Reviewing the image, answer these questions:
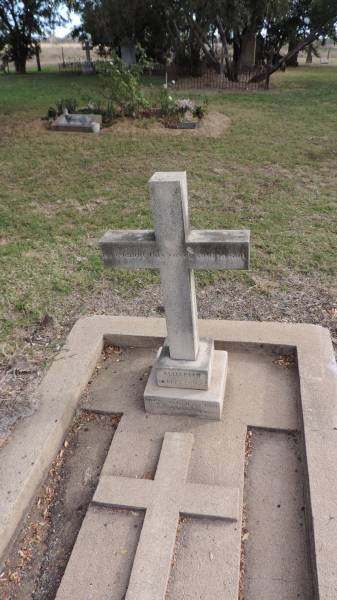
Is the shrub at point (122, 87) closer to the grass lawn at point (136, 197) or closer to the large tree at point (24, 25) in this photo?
the grass lawn at point (136, 197)

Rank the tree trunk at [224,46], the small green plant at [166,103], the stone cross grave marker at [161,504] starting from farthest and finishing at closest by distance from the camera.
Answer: the tree trunk at [224,46]
the small green plant at [166,103]
the stone cross grave marker at [161,504]

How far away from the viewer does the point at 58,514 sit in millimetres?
2744

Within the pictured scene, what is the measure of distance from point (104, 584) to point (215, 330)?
2.14 m

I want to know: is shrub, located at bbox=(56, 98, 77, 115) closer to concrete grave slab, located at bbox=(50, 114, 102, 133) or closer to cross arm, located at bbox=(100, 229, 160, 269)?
concrete grave slab, located at bbox=(50, 114, 102, 133)

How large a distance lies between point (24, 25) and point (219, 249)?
3415 centimetres

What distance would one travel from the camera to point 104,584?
2.35m

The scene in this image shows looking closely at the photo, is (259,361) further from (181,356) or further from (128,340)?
(128,340)

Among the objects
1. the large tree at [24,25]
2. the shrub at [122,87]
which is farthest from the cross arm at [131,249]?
the large tree at [24,25]

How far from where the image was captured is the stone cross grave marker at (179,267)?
2697 mm

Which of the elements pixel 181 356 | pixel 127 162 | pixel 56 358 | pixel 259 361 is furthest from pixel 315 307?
pixel 127 162

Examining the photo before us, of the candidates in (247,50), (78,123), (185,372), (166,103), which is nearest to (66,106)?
(78,123)

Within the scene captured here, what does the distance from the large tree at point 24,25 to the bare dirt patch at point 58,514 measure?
32.6 m

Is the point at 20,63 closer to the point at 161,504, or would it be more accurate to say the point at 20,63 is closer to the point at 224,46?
the point at 224,46

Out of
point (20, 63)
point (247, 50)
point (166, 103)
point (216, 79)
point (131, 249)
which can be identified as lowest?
point (131, 249)
